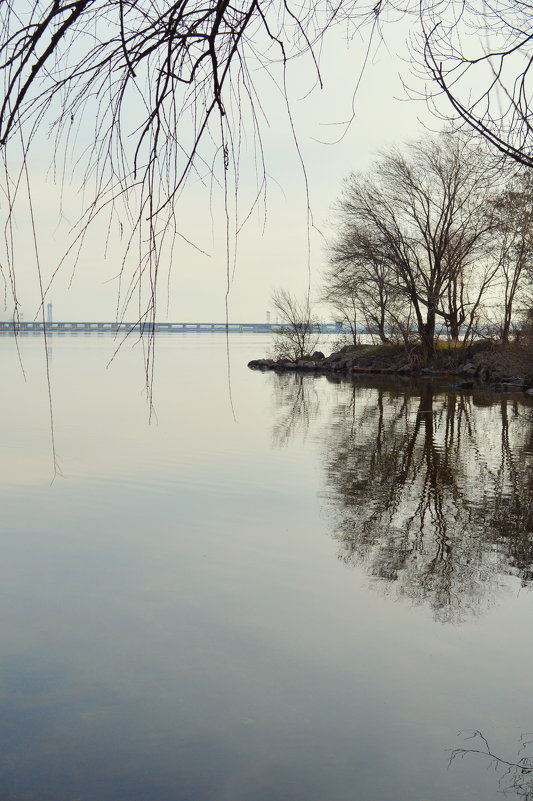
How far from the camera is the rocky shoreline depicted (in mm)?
32406

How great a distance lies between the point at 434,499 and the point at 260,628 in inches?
193

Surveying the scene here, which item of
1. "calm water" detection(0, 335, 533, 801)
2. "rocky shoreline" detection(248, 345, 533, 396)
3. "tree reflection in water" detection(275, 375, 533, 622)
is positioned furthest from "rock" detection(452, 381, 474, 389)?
"calm water" detection(0, 335, 533, 801)

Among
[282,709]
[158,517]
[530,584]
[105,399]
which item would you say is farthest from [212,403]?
[282,709]

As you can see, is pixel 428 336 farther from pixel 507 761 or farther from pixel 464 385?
pixel 507 761

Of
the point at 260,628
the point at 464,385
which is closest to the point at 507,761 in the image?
the point at 260,628

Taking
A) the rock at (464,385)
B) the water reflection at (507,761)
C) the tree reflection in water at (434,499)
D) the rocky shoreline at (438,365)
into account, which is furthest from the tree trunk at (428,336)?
the water reflection at (507,761)

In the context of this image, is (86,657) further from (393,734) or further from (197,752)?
(393,734)

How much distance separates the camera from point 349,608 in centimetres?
588

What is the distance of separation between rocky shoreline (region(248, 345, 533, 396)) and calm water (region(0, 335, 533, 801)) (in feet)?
69.3

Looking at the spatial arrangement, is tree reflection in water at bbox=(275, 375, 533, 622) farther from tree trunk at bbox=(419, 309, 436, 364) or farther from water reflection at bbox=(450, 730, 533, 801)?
tree trunk at bbox=(419, 309, 436, 364)

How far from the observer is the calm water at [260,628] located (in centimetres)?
379

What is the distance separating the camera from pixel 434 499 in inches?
389

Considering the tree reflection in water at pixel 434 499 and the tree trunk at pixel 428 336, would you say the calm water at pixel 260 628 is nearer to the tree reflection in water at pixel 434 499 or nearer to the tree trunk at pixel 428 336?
the tree reflection in water at pixel 434 499

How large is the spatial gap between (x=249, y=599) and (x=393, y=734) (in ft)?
6.82
